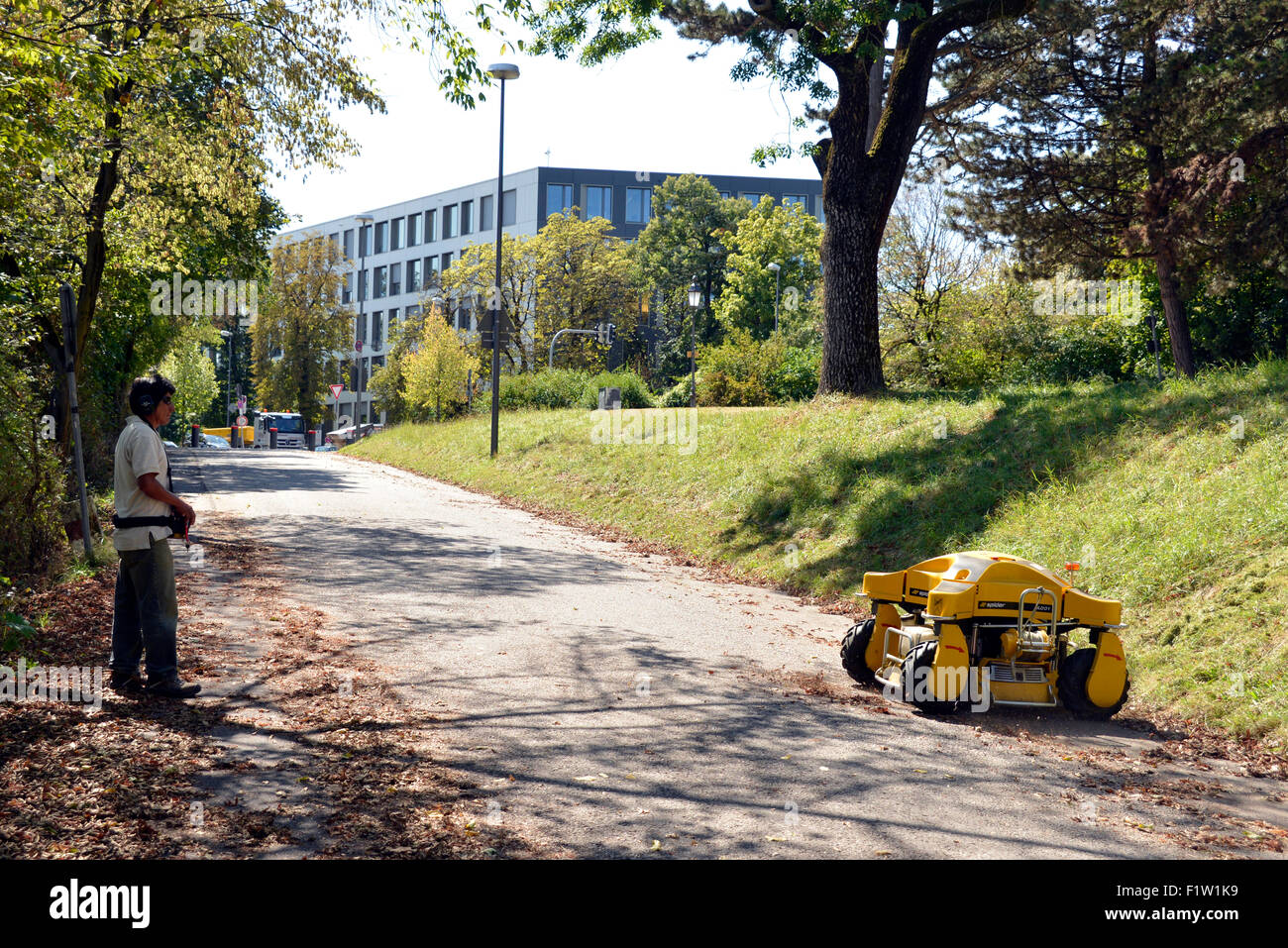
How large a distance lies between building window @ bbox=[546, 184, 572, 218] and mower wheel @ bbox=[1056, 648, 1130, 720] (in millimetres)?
72164

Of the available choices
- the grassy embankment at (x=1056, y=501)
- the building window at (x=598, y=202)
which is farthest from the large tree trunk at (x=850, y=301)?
the building window at (x=598, y=202)

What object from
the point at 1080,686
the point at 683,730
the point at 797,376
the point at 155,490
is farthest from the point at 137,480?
the point at 797,376

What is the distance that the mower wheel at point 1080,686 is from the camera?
703 centimetres

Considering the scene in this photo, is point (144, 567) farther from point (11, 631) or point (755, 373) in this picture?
point (755, 373)

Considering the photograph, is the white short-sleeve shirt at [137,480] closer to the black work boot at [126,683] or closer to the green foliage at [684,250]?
the black work boot at [126,683]

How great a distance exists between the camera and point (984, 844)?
183 inches

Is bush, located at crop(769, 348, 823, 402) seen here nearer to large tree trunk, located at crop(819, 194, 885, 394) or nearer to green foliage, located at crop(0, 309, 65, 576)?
large tree trunk, located at crop(819, 194, 885, 394)

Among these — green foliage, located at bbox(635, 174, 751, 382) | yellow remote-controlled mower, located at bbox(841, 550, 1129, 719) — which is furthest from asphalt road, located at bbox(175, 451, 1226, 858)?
green foliage, located at bbox(635, 174, 751, 382)

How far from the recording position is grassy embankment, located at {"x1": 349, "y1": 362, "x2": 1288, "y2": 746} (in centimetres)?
784

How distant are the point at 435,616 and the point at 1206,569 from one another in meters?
6.71

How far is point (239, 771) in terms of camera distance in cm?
526

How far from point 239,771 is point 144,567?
2060mm

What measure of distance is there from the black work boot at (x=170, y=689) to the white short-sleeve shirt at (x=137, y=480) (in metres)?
0.87
